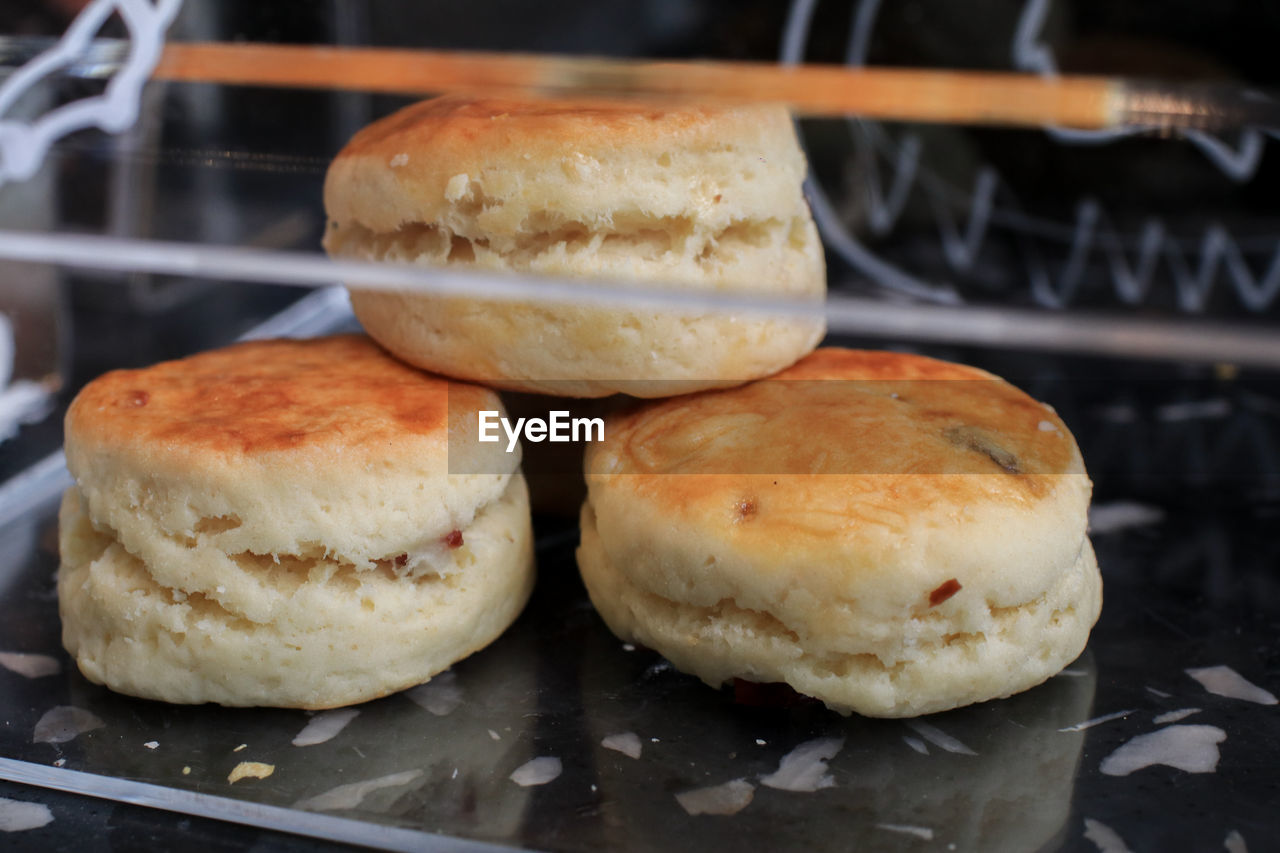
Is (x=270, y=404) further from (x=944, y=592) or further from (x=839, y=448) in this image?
(x=944, y=592)

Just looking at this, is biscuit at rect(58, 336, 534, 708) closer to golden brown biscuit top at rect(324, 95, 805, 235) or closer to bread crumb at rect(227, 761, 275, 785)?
bread crumb at rect(227, 761, 275, 785)

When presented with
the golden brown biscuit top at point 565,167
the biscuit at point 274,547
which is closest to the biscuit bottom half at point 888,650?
the biscuit at point 274,547

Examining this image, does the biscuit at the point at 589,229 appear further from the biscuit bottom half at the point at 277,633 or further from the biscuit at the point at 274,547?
the biscuit bottom half at the point at 277,633

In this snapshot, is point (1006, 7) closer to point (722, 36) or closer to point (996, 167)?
point (996, 167)

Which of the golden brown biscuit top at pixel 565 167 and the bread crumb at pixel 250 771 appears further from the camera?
the golden brown biscuit top at pixel 565 167

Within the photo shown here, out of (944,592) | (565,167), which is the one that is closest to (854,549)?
(944,592)

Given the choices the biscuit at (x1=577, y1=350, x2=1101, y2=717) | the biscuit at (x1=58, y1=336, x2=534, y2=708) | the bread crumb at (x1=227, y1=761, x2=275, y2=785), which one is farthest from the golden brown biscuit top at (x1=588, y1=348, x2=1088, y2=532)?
the bread crumb at (x1=227, y1=761, x2=275, y2=785)
